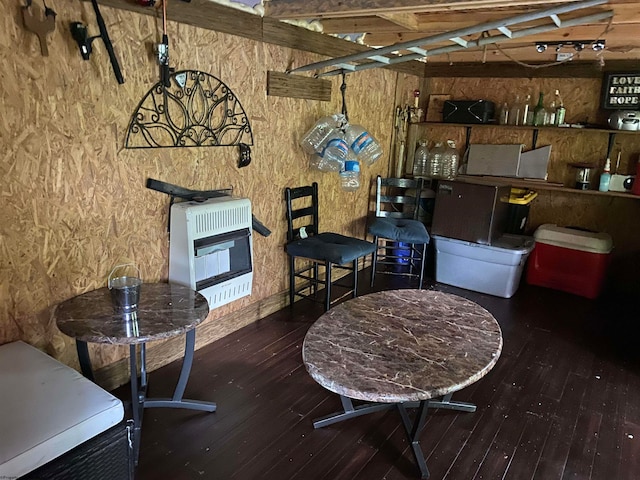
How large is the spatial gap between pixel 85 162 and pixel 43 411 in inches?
42.9

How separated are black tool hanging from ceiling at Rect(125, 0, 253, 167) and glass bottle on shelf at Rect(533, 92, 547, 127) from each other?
270 centimetres

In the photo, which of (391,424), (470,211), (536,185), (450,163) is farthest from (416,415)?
(450,163)

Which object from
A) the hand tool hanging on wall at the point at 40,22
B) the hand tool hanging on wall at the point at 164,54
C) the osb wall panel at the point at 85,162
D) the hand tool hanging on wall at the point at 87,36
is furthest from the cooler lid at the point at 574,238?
the hand tool hanging on wall at the point at 40,22

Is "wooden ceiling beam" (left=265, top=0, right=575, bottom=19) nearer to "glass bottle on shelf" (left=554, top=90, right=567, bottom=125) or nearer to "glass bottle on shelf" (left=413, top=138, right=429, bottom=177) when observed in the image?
"glass bottle on shelf" (left=554, top=90, right=567, bottom=125)

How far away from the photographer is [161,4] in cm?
228

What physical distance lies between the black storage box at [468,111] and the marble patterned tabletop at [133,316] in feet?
10.8

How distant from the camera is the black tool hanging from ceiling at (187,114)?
2.32m

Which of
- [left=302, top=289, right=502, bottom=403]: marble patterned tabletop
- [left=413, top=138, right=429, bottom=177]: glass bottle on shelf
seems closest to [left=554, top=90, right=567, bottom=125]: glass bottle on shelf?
[left=413, top=138, right=429, bottom=177]: glass bottle on shelf

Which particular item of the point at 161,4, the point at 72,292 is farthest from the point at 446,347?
the point at 161,4

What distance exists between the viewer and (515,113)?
437 cm

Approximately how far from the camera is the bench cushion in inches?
53.8

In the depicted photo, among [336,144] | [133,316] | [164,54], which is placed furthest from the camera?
[336,144]

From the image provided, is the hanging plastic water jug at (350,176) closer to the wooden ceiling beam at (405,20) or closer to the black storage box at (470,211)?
the black storage box at (470,211)

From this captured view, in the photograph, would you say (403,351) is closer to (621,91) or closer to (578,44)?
(578,44)
